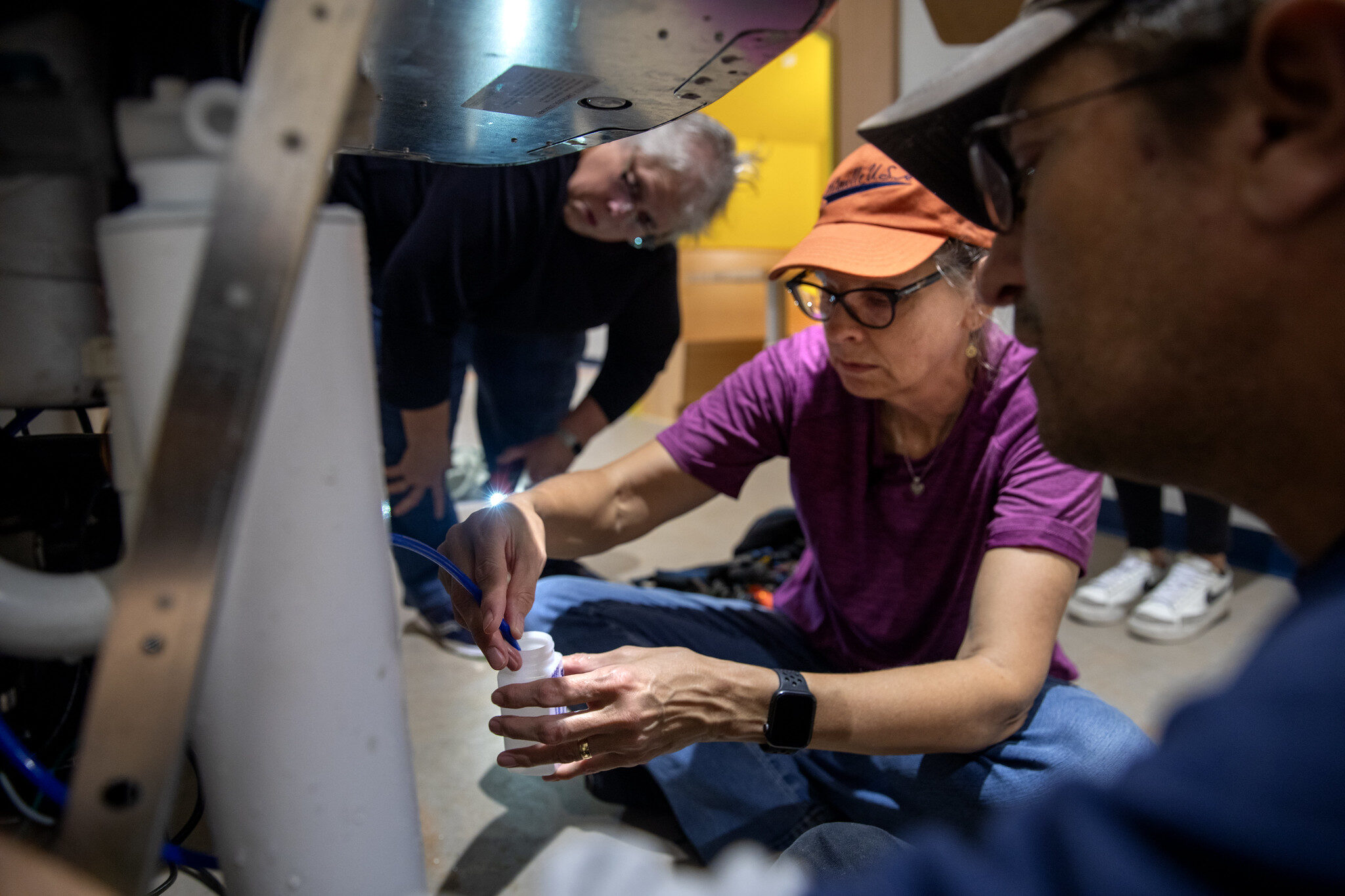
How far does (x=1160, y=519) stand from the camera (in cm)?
206

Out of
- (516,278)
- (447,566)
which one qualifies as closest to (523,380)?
(516,278)

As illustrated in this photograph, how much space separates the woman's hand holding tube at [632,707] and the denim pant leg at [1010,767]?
293 mm

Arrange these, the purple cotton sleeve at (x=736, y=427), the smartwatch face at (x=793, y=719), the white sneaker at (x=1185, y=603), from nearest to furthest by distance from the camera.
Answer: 1. the smartwatch face at (x=793, y=719)
2. the purple cotton sleeve at (x=736, y=427)
3. the white sneaker at (x=1185, y=603)

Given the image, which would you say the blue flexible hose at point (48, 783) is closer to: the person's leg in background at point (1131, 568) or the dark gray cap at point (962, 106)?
the dark gray cap at point (962, 106)

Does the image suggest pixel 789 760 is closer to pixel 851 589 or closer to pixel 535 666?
pixel 851 589

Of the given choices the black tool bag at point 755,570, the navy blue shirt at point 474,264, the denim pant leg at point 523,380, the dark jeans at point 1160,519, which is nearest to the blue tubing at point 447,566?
the navy blue shirt at point 474,264

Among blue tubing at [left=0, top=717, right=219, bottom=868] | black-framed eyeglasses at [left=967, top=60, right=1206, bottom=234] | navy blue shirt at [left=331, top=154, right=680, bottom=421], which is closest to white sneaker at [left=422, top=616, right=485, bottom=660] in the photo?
navy blue shirt at [left=331, top=154, right=680, bottom=421]

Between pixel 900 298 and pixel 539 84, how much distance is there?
1.81 feet

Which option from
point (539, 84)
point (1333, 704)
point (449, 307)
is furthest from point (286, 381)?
point (449, 307)

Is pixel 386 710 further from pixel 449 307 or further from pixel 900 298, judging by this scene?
pixel 449 307

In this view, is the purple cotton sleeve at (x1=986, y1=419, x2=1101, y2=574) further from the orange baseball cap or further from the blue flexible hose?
the blue flexible hose

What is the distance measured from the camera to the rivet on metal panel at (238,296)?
1.11 ft

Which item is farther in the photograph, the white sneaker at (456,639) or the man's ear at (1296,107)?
the white sneaker at (456,639)

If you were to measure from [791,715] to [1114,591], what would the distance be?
144cm
